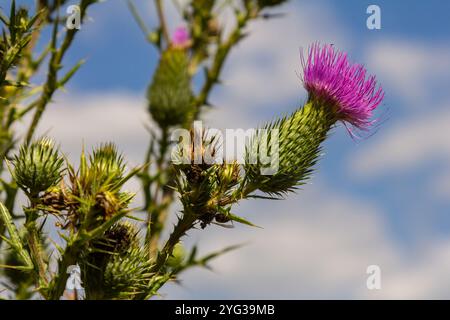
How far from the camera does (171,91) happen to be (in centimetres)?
523

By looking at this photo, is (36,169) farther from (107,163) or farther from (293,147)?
(293,147)

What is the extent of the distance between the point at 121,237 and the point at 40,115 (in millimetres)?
1252

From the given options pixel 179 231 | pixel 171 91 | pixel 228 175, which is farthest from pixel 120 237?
pixel 171 91

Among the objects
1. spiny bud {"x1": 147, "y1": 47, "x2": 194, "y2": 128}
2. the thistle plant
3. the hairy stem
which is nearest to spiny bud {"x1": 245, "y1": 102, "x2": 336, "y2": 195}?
the thistle plant

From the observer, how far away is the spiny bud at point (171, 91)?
16.6ft

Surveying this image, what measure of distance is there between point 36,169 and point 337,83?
1675 millimetres

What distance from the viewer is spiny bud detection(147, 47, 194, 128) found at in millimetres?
5059

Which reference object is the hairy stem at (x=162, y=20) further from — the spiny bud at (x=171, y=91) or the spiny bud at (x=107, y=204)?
the spiny bud at (x=107, y=204)

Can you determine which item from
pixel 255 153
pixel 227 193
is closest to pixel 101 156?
pixel 227 193

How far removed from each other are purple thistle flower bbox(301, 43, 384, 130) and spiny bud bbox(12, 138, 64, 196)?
1.44m

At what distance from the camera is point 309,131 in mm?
3365

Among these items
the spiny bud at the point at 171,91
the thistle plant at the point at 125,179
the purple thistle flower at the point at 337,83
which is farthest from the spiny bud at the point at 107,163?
the spiny bud at the point at 171,91

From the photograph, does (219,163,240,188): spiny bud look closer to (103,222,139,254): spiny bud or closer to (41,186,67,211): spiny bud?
(103,222,139,254): spiny bud

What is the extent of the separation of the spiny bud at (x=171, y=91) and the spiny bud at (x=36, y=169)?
220 cm
